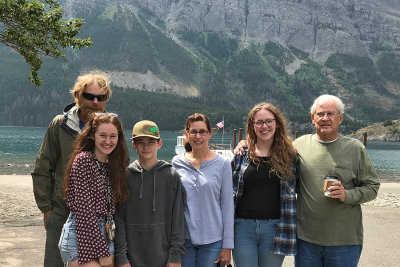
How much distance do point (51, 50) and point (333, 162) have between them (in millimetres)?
6697

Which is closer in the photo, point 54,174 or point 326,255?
point 54,174

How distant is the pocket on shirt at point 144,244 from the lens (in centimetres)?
378

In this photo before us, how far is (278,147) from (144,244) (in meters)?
1.77

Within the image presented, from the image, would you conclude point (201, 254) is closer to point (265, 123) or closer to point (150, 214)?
point (150, 214)

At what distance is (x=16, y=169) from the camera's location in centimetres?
3784

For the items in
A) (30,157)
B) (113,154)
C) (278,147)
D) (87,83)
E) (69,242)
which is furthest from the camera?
(30,157)

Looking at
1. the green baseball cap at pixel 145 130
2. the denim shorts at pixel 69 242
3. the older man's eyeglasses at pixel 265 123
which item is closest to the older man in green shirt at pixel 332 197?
the older man's eyeglasses at pixel 265 123

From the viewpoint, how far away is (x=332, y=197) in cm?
392

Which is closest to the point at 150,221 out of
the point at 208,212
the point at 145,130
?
the point at 208,212

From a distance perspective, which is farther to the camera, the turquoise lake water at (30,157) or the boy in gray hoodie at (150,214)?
the turquoise lake water at (30,157)

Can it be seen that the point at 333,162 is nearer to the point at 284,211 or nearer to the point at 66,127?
the point at 284,211

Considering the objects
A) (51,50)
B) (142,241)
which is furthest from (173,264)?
(51,50)

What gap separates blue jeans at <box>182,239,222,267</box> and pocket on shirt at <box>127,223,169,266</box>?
1.36ft

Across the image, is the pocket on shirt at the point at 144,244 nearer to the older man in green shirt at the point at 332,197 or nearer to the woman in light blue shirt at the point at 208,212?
the woman in light blue shirt at the point at 208,212
